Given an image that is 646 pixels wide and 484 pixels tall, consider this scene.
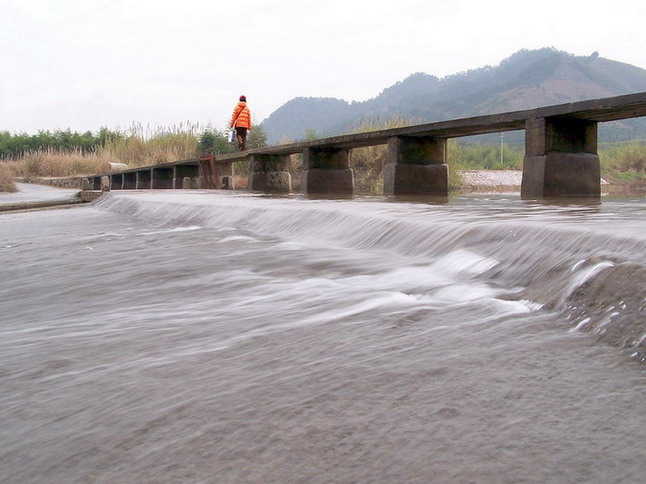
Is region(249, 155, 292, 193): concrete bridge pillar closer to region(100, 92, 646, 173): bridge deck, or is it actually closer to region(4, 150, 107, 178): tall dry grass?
region(100, 92, 646, 173): bridge deck

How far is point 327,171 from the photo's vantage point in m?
11.1

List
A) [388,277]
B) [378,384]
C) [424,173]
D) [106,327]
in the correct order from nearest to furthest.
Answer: [378,384]
[106,327]
[388,277]
[424,173]

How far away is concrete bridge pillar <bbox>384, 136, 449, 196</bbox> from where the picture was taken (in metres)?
8.59

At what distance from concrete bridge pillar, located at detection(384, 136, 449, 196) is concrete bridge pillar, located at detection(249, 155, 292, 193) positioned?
4.82m

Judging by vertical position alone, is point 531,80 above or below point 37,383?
above

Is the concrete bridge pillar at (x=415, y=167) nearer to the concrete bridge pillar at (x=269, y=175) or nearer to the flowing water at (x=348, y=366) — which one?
the concrete bridge pillar at (x=269, y=175)

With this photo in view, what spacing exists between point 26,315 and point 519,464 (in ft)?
6.52

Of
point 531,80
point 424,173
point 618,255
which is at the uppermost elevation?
point 531,80

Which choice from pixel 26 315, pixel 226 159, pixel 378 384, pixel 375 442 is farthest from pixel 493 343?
pixel 226 159

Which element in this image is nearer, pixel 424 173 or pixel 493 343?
pixel 493 343

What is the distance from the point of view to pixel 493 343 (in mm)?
1631

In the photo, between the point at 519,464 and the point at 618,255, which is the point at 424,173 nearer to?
the point at 618,255

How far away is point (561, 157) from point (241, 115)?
34.3 feet

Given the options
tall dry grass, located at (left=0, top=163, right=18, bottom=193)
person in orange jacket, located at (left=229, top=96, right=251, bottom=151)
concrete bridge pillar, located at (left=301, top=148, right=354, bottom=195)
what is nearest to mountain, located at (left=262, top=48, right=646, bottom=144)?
tall dry grass, located at (left=0, top=163, right=18, bottom=193)
